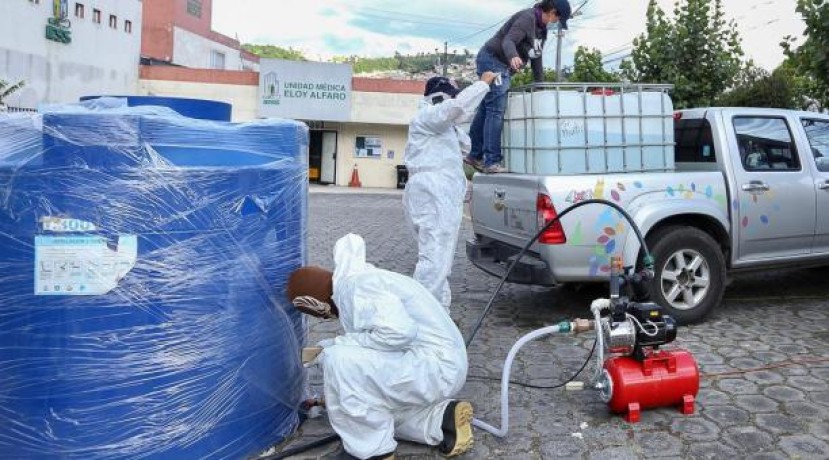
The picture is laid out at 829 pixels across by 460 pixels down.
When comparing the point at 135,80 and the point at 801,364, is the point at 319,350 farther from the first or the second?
the point at 135,80

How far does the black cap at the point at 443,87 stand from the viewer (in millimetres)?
5477

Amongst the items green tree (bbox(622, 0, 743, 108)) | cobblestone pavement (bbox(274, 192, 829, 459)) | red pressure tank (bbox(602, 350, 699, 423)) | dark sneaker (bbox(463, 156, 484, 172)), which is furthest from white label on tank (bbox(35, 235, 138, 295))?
green tree (bbox(622, 0, 743, 108))

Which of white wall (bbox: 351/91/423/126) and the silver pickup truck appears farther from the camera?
white wall (bbox: 351/91/423/126)

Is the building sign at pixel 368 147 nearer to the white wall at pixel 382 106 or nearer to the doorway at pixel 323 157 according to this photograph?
the doorway at pixel 323 157

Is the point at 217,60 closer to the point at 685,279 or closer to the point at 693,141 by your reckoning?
the point at 693,141

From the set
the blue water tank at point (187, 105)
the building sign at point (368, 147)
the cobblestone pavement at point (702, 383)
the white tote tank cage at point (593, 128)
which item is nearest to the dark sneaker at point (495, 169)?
the white tote tank cage at point (593, 128)

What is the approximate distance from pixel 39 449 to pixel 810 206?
19.9ft

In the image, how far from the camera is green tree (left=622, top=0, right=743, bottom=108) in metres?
10.8

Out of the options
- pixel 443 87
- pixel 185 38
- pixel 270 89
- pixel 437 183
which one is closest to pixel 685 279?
pixel 437 183

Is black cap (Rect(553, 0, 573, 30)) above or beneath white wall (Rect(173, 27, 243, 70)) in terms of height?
beneath

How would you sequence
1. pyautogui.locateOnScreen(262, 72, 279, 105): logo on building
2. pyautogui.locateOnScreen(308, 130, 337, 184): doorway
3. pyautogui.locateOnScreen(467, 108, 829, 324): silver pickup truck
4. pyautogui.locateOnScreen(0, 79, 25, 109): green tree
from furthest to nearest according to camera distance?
1. pyautogui.locateOnScreen(308, 130, 337, 184): doorway
2. pyautogui.locateOnScreen(262, 72, 279, 105): logo on building
3. pyautogui.locateOnScreen(0, 79, 25, 109): green tree
4. pyautogui.locateOnScreen(467, 108, 829, 324): silver pickup truck

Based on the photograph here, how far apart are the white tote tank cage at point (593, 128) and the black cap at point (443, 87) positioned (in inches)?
25.3

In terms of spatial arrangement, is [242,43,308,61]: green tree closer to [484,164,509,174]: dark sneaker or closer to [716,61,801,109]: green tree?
[716,61,801,109]: green tree

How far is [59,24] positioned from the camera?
27.5 metres
